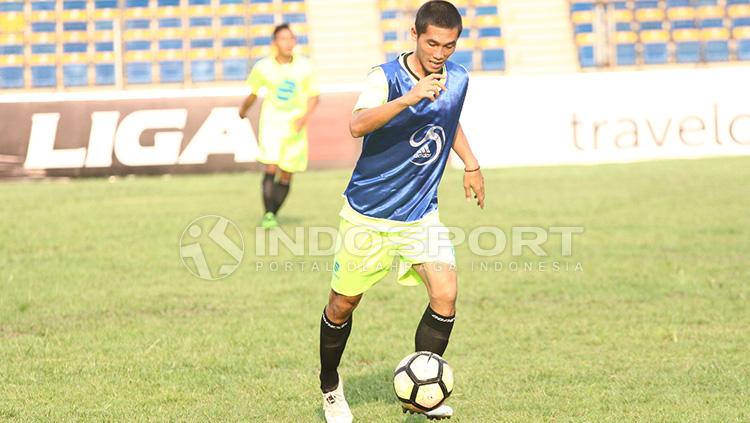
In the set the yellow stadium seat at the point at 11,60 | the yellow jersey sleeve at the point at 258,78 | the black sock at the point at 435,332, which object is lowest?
the yellow stadium seat at the point at 11,60

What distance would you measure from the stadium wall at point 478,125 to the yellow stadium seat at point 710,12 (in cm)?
534

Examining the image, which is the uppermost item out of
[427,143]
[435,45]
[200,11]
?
[435,45]

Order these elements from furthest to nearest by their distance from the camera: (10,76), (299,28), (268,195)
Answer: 1. (299,28)
2. (10,76)
3. (268,195)

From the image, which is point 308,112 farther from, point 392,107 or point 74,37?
point 74,37

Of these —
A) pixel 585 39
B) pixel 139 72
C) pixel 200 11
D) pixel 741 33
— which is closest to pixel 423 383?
pixel 139 72

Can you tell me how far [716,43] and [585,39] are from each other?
9.70 ft

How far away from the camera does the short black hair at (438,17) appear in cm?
426

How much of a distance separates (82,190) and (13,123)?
9.58ft

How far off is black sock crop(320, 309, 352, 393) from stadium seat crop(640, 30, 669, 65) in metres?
20.3

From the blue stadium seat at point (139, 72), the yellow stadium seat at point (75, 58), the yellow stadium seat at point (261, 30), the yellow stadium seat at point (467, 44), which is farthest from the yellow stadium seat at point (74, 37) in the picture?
the yellow stadium seat at point (467, 44)

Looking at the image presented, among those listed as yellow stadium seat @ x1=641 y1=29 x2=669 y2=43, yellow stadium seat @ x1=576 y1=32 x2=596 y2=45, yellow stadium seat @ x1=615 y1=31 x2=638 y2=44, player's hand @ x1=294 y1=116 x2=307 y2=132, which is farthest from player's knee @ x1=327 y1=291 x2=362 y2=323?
yellow stadium seat @ x1=641 y1=29 x2=669 y2=43

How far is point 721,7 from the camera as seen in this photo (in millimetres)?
24297

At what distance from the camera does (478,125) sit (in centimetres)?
1923

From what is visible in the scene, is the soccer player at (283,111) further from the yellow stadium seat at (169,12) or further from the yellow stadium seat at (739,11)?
the yellow stadium seat at (739,11)
